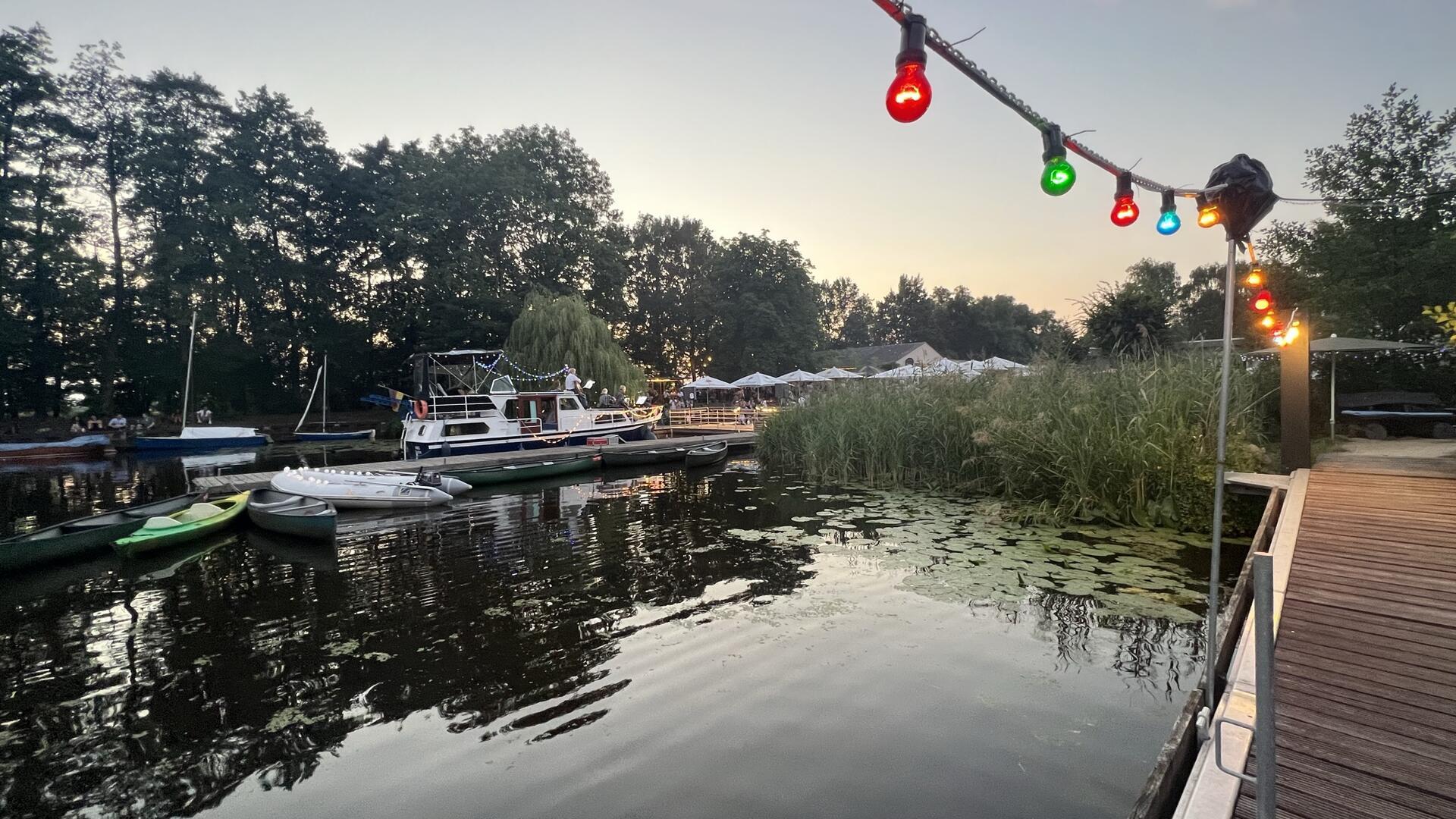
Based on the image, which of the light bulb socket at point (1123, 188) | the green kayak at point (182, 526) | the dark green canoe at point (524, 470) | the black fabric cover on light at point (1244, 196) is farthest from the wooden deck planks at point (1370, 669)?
the dark green canoe at point (524, 470)

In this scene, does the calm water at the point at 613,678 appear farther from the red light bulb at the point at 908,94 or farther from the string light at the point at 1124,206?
the red light bulb at the point at 908,94

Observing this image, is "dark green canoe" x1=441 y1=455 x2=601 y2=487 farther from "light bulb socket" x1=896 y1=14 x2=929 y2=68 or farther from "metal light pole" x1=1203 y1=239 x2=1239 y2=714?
"metal light pole" x1=1203 y1=239 x2=1239 y2=714

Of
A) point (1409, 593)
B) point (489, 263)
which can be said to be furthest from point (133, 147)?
point (1409, 593)

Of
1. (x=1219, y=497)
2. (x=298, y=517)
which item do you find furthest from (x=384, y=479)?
(x=1219, y=497)

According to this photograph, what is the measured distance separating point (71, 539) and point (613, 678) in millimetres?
9084

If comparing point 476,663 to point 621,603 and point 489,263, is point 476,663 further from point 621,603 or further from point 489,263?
point 489,263

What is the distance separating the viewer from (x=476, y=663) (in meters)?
5.28

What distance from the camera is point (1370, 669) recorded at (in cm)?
336

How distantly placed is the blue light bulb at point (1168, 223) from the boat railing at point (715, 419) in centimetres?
2242

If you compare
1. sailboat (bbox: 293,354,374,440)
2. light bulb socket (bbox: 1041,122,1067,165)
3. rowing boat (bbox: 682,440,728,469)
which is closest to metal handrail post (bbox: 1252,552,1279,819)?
light bulb socket (bbox: 1041,122,1067,165)

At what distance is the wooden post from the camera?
8047 mm

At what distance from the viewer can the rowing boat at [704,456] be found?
17828mm

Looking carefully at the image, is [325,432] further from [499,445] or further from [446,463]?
[446,463]

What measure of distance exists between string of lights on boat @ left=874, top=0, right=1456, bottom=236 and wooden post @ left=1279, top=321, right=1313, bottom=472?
17.3ft
